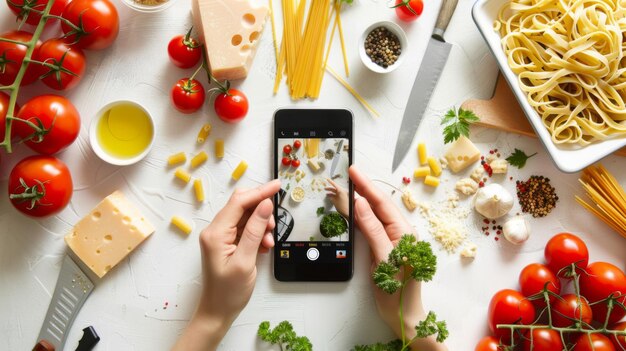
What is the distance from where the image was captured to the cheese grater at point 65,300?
1637 mm

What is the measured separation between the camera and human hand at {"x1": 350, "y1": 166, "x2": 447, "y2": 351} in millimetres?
1556

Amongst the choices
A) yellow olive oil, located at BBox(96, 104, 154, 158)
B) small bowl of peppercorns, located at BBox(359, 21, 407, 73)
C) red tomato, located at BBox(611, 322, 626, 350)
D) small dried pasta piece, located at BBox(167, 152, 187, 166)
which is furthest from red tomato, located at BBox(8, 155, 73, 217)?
red tomato, located at BBox(611, 322, 626, 350)

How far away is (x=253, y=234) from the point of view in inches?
57.7

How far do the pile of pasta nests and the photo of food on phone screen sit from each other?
2.05 feet

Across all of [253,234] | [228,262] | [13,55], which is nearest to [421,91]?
[253,234]

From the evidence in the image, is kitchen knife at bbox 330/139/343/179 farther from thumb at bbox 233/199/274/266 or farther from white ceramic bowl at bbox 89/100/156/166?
white ceramic bowl at bbox 89/100/156/166

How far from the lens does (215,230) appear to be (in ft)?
4.90

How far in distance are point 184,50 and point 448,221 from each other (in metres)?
0.99

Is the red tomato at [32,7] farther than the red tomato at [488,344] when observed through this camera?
No

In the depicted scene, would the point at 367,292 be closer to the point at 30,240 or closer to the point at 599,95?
the point at 599,95

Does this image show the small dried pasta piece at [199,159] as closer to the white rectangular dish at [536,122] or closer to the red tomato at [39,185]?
the red tomato at [39,185]

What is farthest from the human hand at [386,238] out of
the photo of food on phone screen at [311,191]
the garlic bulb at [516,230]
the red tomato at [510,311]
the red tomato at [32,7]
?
the red tomato at [32,7]

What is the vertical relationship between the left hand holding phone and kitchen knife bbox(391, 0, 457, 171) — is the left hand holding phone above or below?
below

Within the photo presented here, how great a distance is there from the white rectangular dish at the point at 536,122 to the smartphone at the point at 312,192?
49cm
